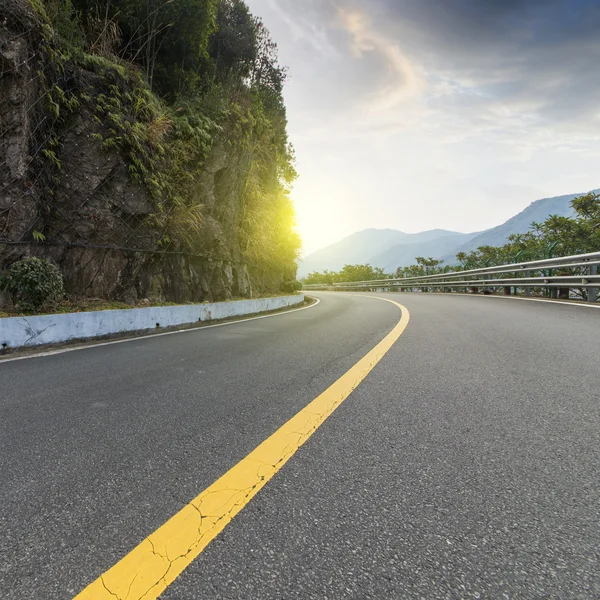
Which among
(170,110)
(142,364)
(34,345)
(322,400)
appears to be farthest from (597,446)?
(170,110)

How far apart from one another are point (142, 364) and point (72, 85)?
23.0 ft

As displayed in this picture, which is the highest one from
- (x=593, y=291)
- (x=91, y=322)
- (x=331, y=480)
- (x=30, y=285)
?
(x=30, y=285)

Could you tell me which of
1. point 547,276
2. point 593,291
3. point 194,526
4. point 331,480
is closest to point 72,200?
point 194,526

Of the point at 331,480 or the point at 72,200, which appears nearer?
the point at 331,480

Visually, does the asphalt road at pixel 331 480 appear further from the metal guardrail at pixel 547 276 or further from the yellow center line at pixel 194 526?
the metal guardrail at pixel 547 276

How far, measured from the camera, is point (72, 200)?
7230 millimetres

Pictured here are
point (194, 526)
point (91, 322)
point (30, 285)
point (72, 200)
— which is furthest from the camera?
point (72, 200)

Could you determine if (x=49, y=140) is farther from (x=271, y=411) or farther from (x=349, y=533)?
(x=349, y=533)

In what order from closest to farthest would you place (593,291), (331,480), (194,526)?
1. (194,526)
2. (331,480)
3. (593,291)

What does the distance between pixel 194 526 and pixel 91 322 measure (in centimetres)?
568

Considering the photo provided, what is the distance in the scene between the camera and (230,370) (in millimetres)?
3572

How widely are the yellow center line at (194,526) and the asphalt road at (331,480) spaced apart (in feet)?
0.15

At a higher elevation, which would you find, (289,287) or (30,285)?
(30,285)

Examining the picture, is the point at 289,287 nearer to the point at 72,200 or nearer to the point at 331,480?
the point at 72,200
